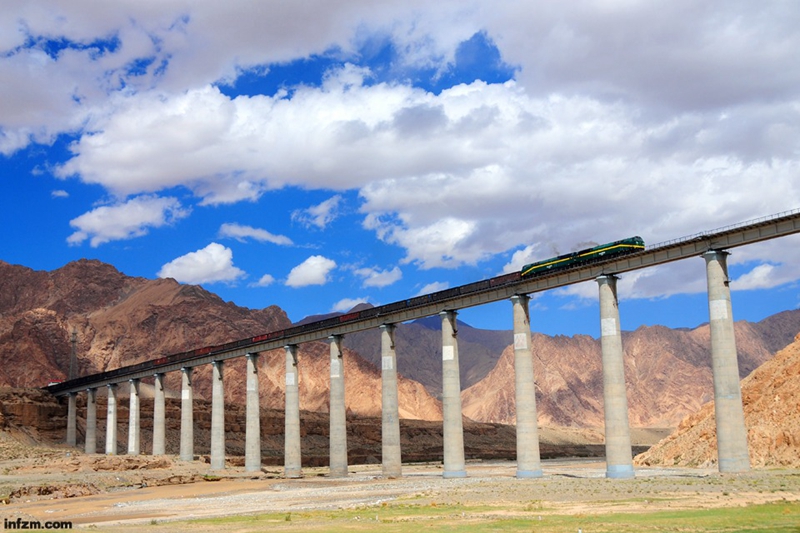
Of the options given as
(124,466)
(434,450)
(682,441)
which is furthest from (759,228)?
(434,450)

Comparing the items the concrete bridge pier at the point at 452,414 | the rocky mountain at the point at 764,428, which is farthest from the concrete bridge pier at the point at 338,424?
the rocky mountain at the point at 764,428

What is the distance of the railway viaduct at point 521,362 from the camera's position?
157 ft

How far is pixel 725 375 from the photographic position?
47656 mm

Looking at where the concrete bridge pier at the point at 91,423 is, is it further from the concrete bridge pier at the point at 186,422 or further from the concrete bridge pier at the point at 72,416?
the concrete bridge pier at the point at 186,422

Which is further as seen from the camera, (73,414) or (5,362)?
(5,362)

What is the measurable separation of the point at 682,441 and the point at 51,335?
537 feet

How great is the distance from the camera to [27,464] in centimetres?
8819

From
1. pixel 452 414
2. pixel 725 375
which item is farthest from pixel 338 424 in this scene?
pixel 725 375

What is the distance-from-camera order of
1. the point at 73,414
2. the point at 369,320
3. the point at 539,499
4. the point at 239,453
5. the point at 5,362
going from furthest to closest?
the point at 5,362, the point at 239,453, the point at 73,414, the point at 369,320, the point at 539,499

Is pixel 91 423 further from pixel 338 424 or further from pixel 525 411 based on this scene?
pixel 525 411

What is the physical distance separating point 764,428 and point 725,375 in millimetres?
15894

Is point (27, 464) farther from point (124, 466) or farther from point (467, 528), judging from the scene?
point (467, 528)

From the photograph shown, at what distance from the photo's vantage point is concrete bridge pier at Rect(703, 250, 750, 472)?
154ft

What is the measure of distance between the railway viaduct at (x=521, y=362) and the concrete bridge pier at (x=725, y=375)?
0.06 metres
